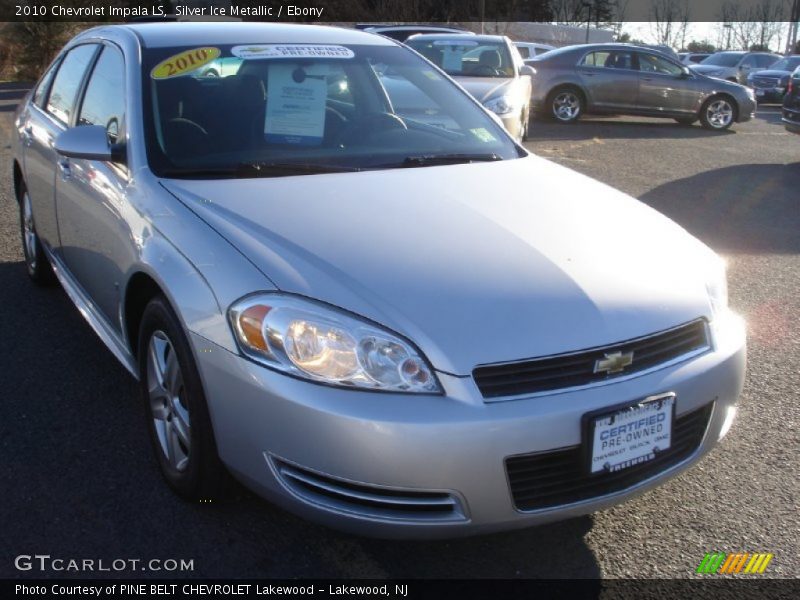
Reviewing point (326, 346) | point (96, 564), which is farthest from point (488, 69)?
point (96, 564)

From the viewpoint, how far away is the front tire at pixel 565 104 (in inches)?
630

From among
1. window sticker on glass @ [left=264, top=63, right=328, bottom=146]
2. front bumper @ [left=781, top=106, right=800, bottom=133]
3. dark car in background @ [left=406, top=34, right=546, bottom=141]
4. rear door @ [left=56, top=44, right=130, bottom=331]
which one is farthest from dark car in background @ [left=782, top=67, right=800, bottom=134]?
rear door @ [left=56, top=44, right=130, bottom=331]

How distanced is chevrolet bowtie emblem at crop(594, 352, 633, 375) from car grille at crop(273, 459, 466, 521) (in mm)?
556

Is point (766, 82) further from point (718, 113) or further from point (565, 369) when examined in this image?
point (565, 369)

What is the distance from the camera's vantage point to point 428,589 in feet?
8.48

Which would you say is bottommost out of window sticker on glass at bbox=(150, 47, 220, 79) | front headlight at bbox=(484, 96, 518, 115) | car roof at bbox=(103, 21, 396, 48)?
front headlight at bbox=(484, 96, 518, 115)

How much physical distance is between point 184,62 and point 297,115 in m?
0.54

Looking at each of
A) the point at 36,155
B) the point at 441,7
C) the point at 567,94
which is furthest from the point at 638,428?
the point at 441,7

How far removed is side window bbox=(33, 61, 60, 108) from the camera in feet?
16.5

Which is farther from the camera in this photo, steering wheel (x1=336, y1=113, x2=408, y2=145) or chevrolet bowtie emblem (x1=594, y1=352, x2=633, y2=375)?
steering wheel (x1=336, y1=113, x2=408, y2=145)

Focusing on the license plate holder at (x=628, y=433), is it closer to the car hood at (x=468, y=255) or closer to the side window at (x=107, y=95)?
the car hood at (x=468, y=255)

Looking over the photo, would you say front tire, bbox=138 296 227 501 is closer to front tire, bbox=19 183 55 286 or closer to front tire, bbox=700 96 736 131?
front tire, bbox=19 183 55 286

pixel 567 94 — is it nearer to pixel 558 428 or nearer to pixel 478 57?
pixel 478 57

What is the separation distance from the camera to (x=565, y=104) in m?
16.1
